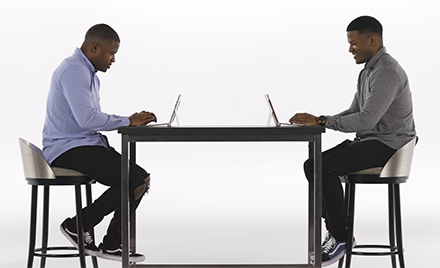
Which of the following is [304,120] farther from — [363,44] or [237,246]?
[237,246]

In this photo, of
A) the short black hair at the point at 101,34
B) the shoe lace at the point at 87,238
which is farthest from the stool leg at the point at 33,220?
the short black hair at the point at 101,34

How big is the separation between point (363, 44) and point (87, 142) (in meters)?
1.75

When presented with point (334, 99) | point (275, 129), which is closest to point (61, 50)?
point (334, 99)

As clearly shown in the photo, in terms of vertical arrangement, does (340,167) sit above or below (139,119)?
below

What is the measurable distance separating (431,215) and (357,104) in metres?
2.36

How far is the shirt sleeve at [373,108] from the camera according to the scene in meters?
3.54

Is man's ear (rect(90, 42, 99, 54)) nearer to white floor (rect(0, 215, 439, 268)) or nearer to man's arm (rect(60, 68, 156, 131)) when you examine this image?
man's arm (rect(60, 68, 156, 131))

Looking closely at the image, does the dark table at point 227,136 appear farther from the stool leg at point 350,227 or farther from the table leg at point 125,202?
the stool leg at point 350,227

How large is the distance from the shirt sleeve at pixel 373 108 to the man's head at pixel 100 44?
4.49 ft

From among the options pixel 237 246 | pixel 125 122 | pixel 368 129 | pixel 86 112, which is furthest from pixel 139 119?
pixel 237 246

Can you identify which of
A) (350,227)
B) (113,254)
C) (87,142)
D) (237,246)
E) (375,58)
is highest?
(375,58)

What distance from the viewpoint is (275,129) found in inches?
126

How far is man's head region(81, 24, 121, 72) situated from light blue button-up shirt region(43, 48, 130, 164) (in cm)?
10

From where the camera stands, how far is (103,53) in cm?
380
